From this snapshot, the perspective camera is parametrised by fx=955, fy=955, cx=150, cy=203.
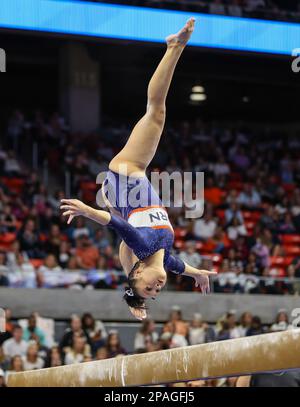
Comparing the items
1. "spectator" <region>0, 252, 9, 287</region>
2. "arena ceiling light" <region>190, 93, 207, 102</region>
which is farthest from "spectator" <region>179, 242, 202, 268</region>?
"arena ceiling light" <region>190, 93, 207, 102</region>

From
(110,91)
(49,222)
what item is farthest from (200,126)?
(49,222)

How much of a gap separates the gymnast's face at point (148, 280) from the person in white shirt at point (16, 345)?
473 cm

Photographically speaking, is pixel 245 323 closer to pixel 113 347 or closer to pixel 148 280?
pixel 113 347

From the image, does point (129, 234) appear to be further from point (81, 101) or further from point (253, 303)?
point (81, 101)

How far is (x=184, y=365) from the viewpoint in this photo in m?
5.89

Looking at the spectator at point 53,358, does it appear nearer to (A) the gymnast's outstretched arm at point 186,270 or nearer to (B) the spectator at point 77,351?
(B) the spectator at point 77,351

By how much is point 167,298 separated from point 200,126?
697 centimetres

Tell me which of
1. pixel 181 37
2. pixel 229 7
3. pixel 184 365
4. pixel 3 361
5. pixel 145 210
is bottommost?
pixel 3 361

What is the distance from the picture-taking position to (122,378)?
6.30m

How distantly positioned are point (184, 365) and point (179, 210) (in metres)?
8.64

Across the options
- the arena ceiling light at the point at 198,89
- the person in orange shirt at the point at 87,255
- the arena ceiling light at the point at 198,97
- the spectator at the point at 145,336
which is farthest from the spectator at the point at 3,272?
the arena ceiling light at the point at 198,97

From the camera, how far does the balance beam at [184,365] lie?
515cm

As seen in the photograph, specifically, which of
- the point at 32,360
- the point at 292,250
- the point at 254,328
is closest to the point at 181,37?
the point at 32,360

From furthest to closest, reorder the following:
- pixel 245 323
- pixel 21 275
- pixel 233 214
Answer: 1. pixel 233 214
2. pixel 21 275
3. pixel 245 323
